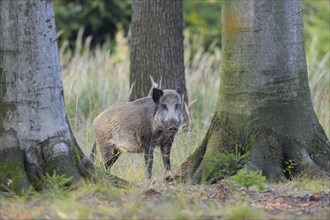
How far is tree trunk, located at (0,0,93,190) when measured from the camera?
6.57 metres

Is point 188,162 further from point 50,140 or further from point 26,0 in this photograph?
point 26,0

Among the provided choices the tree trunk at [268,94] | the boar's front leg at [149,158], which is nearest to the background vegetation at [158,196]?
the boar's front leg at [149,158]

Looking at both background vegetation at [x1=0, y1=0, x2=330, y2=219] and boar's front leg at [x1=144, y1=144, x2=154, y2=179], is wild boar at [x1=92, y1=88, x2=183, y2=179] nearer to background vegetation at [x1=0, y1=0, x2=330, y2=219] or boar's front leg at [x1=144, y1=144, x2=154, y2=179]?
boar's front leg at [x1=144, y1=144, x2=154, y2=179]

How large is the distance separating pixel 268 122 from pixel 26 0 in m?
2.73

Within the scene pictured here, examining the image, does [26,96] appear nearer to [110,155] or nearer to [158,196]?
[158,196]

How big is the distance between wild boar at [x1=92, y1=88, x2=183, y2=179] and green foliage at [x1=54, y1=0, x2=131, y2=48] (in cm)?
1365

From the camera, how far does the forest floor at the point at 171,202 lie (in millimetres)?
5637

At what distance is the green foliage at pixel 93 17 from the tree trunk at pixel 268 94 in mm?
15221

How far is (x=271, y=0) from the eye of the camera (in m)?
7.81

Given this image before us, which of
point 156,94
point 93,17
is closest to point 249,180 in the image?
point 156,94

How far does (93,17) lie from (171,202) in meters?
17.6

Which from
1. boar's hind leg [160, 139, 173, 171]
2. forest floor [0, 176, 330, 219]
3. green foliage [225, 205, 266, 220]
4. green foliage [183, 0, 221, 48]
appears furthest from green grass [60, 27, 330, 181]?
green foliage [183, 0, 221, 48]

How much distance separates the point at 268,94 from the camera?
7.81 meters

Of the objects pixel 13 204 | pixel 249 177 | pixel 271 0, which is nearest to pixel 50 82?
pixel 13 204
